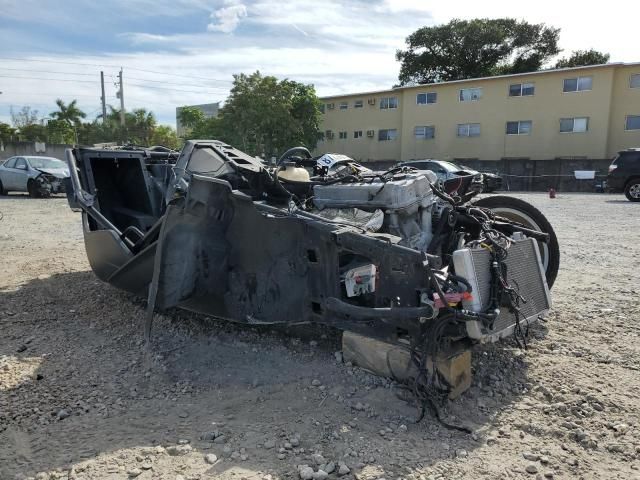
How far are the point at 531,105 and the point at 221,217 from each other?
3080cm

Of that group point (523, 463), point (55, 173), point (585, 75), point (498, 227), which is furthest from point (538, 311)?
point (585, 75)

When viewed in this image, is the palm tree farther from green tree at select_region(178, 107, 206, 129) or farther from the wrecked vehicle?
the wrecked vehicle

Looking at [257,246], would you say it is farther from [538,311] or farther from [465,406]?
[538,311]

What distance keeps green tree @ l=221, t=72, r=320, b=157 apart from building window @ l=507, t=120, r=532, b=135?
13.2 m

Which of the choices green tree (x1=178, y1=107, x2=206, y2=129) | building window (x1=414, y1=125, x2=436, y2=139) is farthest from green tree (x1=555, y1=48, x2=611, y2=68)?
green tree (x1=178, y1=107, x2=206, y2=129)

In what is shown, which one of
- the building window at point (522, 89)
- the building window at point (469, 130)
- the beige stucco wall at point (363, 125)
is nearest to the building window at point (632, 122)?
the building window at point (522, 89)

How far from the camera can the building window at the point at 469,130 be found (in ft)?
106

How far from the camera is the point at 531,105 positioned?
98.7 ft

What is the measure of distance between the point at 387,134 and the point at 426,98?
4.03 metres

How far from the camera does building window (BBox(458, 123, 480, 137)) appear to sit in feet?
106

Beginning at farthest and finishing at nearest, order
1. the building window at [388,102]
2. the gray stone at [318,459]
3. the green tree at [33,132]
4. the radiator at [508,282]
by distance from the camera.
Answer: the green tree at [33,132] < the building window at [388,102] < the radiator at [508,282] < the gray stone at [318,459]

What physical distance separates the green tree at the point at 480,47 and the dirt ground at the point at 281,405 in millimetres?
42285

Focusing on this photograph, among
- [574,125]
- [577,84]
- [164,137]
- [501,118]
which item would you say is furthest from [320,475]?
[164,137]

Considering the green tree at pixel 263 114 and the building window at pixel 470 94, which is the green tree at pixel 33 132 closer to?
the green tree at pixel 263 114
